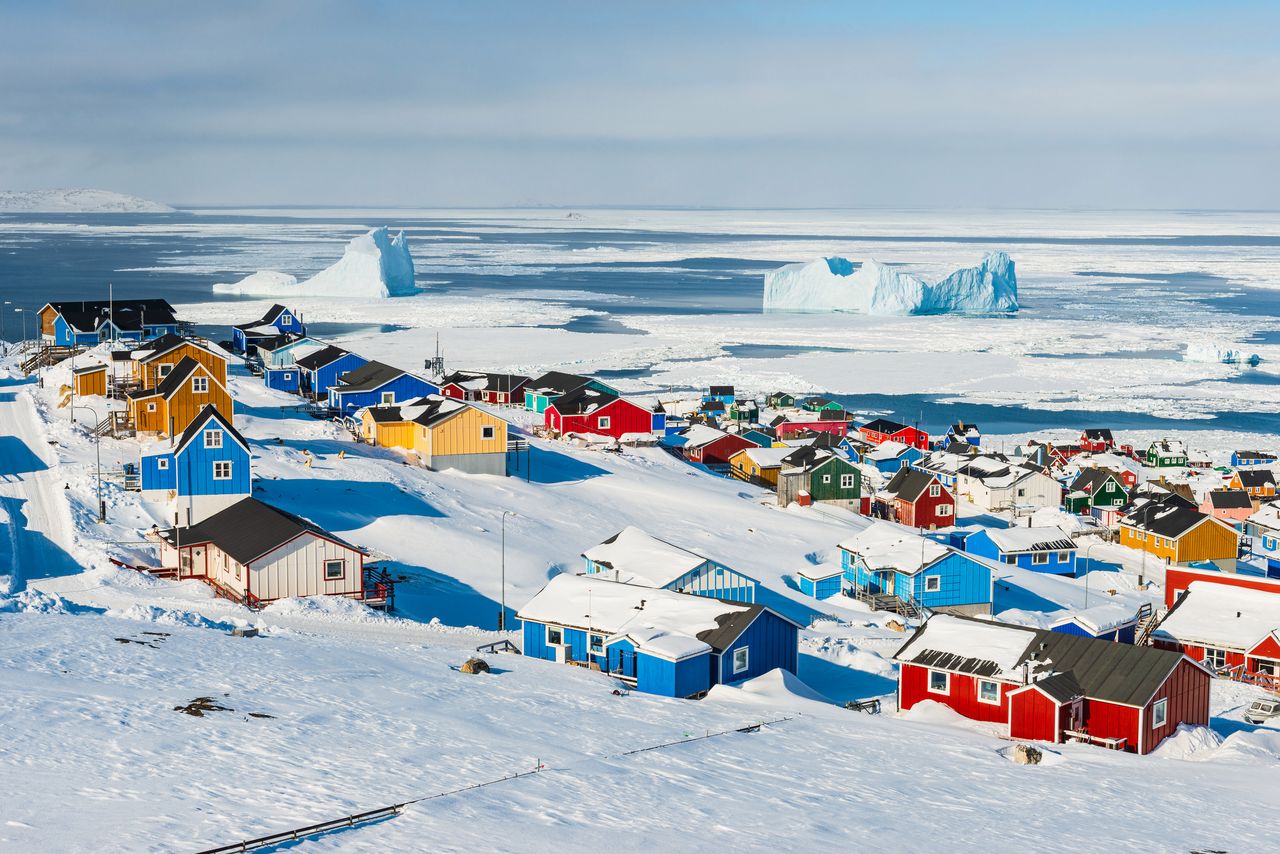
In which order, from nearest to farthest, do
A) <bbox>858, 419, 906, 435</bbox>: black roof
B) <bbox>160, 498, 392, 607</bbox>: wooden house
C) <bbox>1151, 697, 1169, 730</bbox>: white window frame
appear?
<bbox>1151, 697, 1169, 730</bbox>: white window frame → <bbox>160, 498, 392, 607</bbox>: wooden house → <bbox>858, 419, 906, 435</bbox>: black roof

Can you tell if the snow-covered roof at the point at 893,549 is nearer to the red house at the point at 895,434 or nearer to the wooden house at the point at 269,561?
the wooden house at the point at 269,561

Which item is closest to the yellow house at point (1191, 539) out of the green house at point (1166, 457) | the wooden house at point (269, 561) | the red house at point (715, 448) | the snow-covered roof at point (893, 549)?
the snow-covered roof at point (893, 549)

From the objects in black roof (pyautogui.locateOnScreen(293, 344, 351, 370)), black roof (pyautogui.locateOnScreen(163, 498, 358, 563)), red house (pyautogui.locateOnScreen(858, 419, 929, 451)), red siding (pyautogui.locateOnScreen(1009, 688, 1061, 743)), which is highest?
black roof (pyautogui.locateOnScreen(293, 344, 351, 370))

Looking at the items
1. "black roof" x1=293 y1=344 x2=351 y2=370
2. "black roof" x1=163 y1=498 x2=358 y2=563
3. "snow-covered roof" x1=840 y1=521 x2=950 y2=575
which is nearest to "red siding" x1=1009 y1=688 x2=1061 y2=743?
"snow-covered roof" x1=840 y1=521 x2=950 y2=575

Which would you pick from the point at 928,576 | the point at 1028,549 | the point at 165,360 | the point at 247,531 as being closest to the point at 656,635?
the point at 247,531

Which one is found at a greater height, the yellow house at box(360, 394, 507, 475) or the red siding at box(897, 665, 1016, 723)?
the yellow house at box(360, 394, 507, 475)

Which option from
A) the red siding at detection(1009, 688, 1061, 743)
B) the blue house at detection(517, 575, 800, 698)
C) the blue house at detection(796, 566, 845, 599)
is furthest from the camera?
the blue house at detection(796, 566, 845, 599)

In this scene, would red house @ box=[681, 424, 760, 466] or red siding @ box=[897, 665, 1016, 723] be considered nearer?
red siding @ box=[897, 665, 1016, 723]

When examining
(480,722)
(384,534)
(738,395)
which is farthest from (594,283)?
(480,722)

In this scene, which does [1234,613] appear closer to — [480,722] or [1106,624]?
[1106,624]

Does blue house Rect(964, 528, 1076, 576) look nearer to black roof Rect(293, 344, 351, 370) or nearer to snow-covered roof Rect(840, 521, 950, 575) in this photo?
snow-covered roof Rect(840, 521, 950, 575)
